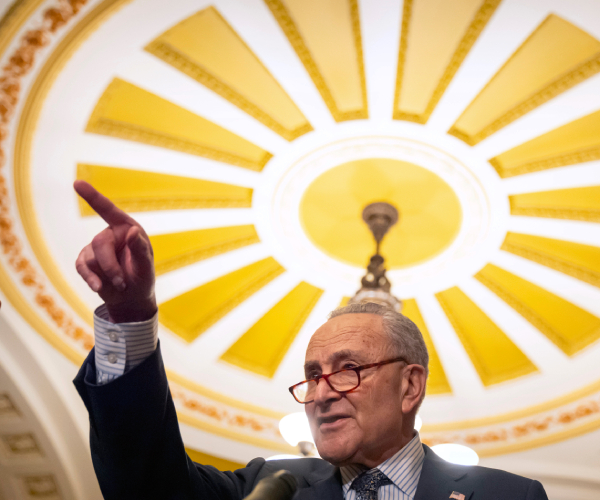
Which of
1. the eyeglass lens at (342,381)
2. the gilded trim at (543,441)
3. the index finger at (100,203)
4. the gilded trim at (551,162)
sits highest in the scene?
the gilded trim at (551,162)

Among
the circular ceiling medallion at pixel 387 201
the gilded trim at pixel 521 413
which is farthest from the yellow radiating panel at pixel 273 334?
the gilded trim at pixel 521 413

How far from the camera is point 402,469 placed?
1.46 metres

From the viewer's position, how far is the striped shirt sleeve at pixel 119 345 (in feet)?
3.89

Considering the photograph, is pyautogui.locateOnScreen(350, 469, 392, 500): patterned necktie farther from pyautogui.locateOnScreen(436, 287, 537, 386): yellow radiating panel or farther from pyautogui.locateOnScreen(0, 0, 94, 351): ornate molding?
pyautogui.locateOnScreen(436, 287, 537, 386): yellow radiating panel

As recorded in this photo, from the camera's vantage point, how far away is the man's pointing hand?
112cm

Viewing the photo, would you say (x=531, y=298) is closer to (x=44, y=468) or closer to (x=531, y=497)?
(x=531, y=497)

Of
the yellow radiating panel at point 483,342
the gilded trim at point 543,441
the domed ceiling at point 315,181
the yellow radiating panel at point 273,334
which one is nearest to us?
the domed ceiling at point 315,181

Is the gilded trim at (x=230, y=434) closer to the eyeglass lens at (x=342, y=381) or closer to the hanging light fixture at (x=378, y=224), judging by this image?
the hanging light fixture at (x=378, y=224)

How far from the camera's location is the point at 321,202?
4.95m

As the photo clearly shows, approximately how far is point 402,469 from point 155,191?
12.4ft

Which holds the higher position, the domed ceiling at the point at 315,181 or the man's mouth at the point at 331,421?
the domed ceiling at the point at 315,181

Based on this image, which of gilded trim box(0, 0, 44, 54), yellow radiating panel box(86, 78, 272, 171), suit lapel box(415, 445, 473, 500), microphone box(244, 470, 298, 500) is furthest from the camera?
yellow radiating panel box(86, 78, 272, 171)

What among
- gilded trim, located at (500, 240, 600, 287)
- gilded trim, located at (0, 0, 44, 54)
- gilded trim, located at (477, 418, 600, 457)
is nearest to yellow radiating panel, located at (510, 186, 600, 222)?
gilded trim, located at (500, 240, 600, 287)

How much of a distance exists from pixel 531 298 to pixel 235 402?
3.41 m
